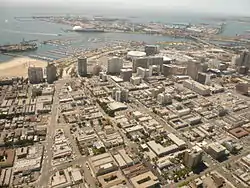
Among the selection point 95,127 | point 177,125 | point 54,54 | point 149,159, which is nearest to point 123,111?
point 95,127

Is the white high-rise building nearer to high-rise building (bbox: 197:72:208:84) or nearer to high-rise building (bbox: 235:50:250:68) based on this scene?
high-rise building (bbox: 197:72:208:84)

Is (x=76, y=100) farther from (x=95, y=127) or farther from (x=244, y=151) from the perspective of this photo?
(x=244, y=151)

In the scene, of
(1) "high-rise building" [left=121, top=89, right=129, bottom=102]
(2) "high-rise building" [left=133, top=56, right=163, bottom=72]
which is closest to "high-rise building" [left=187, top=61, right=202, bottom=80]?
(2) "high-rise building" [left=133, top=56, right=163, bottom=72]

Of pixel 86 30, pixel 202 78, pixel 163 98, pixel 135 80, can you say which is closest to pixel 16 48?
pixel 135 80

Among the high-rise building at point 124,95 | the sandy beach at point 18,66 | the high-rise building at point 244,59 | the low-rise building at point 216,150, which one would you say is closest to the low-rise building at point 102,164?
the low-rise building at point 216,150

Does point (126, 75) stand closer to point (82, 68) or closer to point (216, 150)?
point (82, 68)

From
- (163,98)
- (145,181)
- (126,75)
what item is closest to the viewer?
(145,181)
